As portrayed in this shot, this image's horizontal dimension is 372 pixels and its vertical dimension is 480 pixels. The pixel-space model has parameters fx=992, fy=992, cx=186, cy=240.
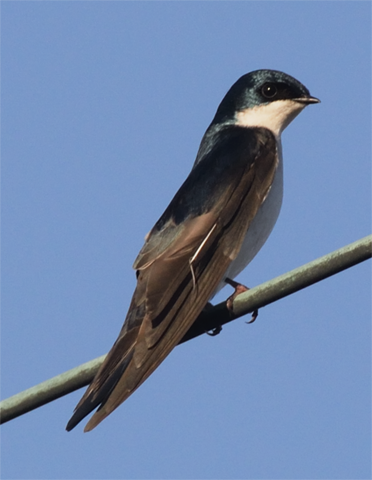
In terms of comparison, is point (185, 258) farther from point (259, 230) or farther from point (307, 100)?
point (307, 100)

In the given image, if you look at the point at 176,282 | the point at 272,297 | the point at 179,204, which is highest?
the point at 179,204

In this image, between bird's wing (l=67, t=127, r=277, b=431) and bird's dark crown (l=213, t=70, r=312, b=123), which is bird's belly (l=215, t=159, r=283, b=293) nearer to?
bird's wing (l=67, t=127, r=277, b=431)

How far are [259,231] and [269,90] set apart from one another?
1379 millimetres

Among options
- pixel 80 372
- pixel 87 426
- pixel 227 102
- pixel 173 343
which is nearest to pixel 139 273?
pixel 173 343

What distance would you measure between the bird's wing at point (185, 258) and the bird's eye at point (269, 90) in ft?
1.79

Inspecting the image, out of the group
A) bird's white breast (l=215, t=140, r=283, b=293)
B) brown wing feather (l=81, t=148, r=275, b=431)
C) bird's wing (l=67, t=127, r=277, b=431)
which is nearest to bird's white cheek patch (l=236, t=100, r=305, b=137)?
bird's wing (l=67, t=127, r=277, b=431)

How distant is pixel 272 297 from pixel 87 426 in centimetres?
94

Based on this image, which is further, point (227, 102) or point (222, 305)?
point (227, 102)

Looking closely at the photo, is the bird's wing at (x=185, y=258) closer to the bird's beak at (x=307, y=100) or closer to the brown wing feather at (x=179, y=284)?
the brown wing feather at (x=179, y=284)

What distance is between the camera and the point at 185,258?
446cm

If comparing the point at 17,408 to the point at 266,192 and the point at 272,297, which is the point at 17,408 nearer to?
the point at 272,297

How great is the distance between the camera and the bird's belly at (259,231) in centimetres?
491

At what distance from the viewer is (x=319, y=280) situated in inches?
121

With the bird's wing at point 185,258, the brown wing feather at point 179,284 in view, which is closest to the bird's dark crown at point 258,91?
the bird's wing at point 185,258
